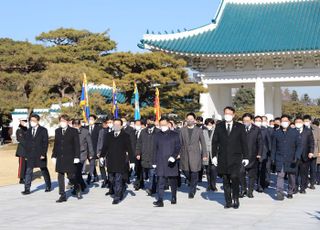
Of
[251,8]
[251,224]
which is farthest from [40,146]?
[251,8]

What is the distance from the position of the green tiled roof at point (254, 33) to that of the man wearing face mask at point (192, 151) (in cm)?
1122

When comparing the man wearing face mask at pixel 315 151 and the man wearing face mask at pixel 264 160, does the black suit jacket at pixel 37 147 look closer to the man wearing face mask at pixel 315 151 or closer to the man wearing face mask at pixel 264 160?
the man wearing face mask at pixel 264 160

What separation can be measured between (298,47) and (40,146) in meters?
12.9

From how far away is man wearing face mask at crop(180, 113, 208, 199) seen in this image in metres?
11.5

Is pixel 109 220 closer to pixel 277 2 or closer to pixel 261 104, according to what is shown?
pixel 261 104

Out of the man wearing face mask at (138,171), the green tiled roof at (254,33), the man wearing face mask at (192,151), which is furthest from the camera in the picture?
the green tiled roof at (254,33)

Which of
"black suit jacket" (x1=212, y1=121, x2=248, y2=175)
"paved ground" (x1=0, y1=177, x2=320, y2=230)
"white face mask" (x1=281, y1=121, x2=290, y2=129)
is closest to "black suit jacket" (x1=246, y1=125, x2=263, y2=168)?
"white face mask" (x1=281, y1=121, x2=290, y2=129)

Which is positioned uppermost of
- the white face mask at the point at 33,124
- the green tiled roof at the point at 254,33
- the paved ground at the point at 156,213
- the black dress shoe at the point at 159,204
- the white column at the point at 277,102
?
the green tiled roof at the point at 254,33

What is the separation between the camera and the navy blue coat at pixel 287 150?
1097 centimetres

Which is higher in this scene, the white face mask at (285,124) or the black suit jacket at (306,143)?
the white face mask at (285,124)

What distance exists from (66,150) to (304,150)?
5.03 meters

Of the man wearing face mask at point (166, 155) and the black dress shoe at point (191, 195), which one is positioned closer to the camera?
the man wearing face mask at point (166, 155)

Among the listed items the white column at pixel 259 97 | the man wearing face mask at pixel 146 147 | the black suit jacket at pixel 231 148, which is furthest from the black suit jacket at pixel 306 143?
the white column at pixel 259 97

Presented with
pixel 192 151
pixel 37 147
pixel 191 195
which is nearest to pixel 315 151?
pixel 192 151
